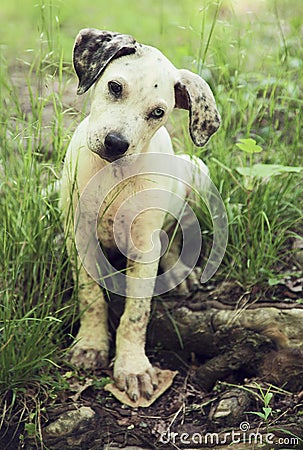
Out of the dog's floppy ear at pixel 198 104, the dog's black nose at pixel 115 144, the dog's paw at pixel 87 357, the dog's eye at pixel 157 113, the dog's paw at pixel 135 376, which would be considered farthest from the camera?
the dog's paw at pixel 87 357

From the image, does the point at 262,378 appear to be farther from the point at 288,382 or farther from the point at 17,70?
the point at 17,70

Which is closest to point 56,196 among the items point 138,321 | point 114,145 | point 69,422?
point 138,321

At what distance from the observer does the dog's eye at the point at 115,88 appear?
2574 millimetres

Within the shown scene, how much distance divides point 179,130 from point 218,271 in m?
0.90

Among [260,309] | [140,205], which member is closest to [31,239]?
[140,205]

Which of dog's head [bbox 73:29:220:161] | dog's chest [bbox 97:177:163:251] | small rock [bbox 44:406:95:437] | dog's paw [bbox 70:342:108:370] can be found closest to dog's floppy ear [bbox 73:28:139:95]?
dog's head [bbox 73:29:220:161]

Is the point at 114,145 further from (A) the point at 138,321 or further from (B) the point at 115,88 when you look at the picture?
(A) the point at 138,321

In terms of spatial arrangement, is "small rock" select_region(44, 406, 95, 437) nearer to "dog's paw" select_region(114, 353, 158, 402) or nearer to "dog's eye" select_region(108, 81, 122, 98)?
"dog's paw" select_region(114, 353, 158, 402)

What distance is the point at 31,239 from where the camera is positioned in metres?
3.02

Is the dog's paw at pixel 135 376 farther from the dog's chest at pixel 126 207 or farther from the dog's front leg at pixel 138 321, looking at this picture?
the dog's chest at pixel 126 207

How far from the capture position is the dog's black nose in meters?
2.51

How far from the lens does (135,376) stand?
3.02m

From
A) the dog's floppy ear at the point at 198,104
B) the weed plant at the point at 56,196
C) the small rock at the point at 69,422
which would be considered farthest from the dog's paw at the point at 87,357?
the dog's floppy ear at the point at 198,104

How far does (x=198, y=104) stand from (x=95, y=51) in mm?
467
